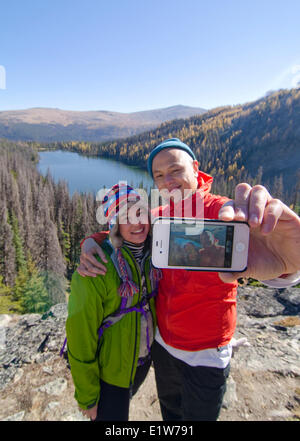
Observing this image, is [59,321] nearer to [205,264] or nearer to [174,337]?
[174,337]

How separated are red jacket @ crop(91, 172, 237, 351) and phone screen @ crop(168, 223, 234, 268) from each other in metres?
0.26

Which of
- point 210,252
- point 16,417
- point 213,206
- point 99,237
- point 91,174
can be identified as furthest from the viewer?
point 91,174

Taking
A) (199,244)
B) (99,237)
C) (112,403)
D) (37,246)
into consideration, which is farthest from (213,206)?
(37,246)

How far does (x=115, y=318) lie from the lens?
6.88 feet

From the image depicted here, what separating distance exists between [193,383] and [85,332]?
1056mm

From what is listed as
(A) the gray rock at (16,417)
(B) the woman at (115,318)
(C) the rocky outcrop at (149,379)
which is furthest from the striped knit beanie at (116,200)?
(A) the gray rock at (16,417)

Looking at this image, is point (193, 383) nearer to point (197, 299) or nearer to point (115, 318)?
point (197, 299)

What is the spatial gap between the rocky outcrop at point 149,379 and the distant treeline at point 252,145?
57.3 m

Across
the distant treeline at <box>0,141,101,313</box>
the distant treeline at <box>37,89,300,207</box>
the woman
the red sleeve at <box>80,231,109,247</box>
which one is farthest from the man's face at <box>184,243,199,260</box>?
the distant treeline at <box>37,89,300,207</box>

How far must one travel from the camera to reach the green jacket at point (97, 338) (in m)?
1.99

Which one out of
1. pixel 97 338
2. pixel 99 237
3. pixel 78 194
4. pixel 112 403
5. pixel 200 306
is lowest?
pixel 78 194
